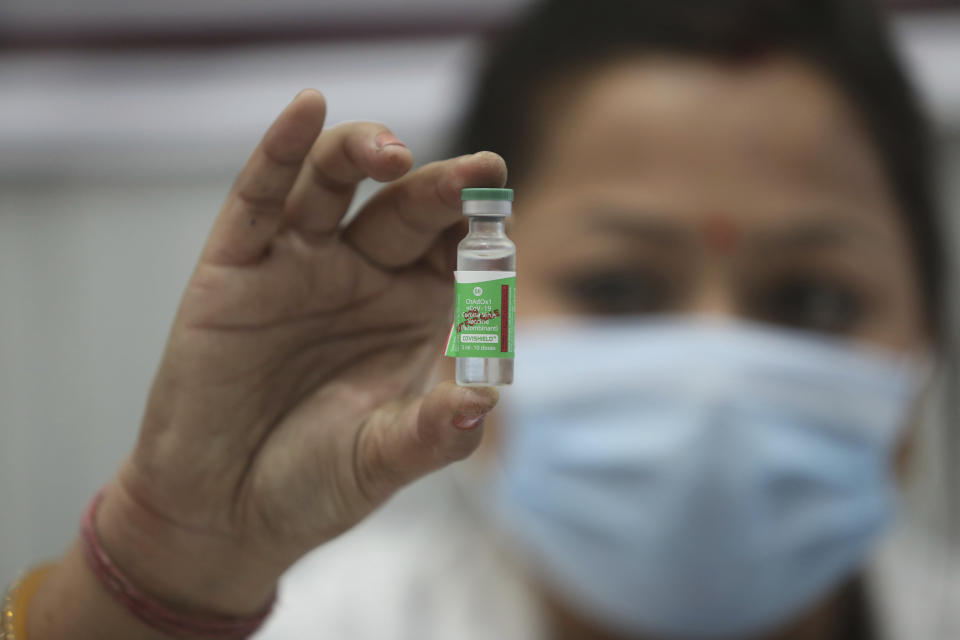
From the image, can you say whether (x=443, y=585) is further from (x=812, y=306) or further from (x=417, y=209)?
(x=417, y=209)

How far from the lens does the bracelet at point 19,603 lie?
0.54 meters

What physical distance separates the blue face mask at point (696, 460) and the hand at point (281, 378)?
1.69 feet

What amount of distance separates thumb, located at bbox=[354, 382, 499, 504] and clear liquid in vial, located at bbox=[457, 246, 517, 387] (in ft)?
0.07

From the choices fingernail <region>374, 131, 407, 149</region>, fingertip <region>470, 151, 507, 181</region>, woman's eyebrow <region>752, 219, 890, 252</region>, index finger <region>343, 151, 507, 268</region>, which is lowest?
index finger <region>343, 151, 507, 268</region>

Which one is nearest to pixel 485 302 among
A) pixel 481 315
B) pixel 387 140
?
pixel 481 315

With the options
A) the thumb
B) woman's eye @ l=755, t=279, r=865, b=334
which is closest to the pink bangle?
the thumb

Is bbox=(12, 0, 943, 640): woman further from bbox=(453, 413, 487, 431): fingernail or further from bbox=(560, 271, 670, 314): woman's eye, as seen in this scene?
bbox=(453, 413, 487, 431): fingernail

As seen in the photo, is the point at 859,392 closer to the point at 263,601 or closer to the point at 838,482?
the point at 838,482

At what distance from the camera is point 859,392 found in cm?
117

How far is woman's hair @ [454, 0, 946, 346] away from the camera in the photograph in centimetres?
124

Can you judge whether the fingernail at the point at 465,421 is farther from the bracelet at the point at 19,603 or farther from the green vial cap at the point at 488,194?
the bracelet at the point at 19,603

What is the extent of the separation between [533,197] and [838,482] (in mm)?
605

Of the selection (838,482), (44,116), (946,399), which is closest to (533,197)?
(838,482)

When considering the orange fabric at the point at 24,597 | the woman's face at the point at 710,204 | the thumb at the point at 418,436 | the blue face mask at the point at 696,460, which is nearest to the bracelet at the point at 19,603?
the orange fabric at the point at 24,597
